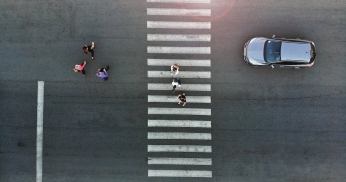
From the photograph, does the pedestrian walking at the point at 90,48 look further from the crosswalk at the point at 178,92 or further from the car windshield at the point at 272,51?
the car windshield at the point at 272,51

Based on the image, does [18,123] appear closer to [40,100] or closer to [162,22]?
[40,100]

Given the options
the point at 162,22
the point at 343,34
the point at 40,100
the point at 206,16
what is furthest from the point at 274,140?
the point at 40,100

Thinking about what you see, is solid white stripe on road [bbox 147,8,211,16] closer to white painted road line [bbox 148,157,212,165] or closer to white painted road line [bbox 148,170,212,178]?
white painted road line [bbox 148,157,212,165]

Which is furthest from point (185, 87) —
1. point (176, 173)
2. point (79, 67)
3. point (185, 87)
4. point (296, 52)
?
point (296, 52)

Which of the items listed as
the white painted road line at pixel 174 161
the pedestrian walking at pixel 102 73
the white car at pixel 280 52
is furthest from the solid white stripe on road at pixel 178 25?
the white painted road line at pixel 174 161

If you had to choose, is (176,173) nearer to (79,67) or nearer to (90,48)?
(79,67)

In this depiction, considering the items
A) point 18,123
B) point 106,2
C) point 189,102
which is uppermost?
point 106,2
